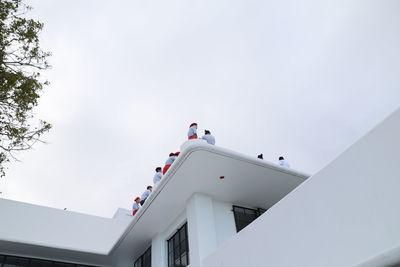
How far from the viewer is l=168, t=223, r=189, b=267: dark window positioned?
776 centimetres

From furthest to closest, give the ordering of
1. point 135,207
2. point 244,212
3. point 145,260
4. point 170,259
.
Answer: point 135,207
point 145,260
point 170,259
point 244,212

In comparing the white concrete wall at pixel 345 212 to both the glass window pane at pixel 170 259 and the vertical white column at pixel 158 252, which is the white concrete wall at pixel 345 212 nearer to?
the glass window pane at pixel 170 259

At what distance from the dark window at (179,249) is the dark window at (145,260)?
1561 millimetres

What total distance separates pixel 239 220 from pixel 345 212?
438cm

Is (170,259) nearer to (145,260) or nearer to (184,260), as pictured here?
(184,260)

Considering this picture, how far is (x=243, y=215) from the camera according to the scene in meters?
8.12

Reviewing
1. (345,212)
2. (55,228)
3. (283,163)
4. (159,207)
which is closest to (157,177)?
(159,207)

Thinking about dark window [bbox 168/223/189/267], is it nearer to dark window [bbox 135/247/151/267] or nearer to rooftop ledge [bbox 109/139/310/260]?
rooftop ledge [bbox 109/139/310/260]

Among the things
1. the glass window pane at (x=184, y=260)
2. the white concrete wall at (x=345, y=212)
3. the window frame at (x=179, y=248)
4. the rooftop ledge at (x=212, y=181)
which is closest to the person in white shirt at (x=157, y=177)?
the rooftop ledge at (x=212, y=181)

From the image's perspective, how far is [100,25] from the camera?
8.16 meters

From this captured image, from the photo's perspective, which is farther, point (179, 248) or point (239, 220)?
point (179, 248)

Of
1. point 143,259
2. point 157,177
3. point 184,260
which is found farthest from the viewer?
point 143,259

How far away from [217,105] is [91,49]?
12.9 feet

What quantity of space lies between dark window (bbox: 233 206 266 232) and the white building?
Answer: 26 mm
